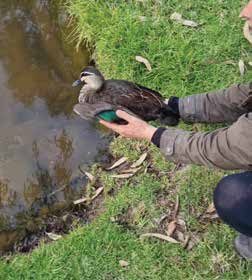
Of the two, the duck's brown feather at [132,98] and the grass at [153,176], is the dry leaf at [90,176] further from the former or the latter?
the duck's brown feather at [132,98]

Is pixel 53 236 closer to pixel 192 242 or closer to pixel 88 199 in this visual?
pixel 88 199

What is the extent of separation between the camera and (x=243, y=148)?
123 inches

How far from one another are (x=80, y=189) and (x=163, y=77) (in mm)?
1242

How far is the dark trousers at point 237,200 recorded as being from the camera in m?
3.46

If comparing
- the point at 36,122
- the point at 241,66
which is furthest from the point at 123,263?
the point at 241,66

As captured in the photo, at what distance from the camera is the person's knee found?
3.47 m

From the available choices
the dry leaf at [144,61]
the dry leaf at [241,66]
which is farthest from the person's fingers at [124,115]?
the dry leaf at [241,66]

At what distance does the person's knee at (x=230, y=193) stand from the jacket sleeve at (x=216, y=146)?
0.22 meters

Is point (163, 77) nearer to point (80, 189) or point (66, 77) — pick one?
point (66, 77)

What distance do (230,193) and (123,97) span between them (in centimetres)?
99

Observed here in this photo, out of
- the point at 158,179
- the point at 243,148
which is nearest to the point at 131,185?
the point at 158,179

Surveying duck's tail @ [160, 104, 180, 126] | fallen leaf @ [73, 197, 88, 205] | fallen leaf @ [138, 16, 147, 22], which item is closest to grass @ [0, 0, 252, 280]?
fallen leaf @ [138, 16, 147, 22]

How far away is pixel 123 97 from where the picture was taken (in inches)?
157

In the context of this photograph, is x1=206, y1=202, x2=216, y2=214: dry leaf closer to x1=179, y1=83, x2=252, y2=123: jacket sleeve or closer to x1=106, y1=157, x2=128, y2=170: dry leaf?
x1=179, y1=83, x2=252, y2=123: jacket sleeve
